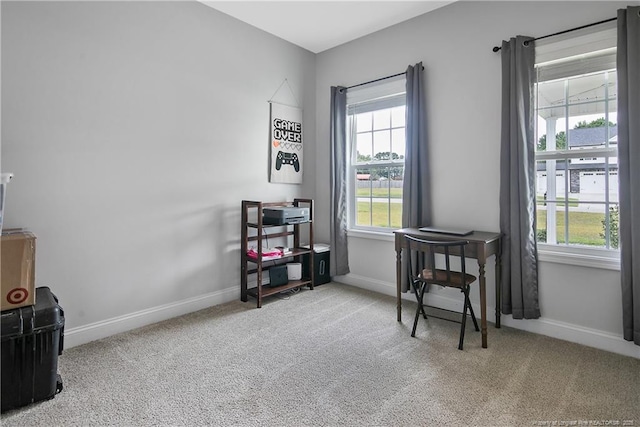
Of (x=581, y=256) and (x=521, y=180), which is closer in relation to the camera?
(x=581, y=256)

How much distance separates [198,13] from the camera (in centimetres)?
306

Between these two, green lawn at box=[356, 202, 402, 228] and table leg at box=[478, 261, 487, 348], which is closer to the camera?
table leg at box=[478, 261, 487, 348]

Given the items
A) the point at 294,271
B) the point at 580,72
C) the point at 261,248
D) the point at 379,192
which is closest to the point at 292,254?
the point at 294,271

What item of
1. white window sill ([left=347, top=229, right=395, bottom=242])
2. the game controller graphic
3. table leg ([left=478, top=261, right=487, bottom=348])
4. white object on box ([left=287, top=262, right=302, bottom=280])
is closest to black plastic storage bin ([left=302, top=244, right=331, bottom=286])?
white object on box ([left=287, top=262, right=302, bottom=280])

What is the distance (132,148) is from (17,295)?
132 centimetres

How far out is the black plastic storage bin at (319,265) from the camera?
3883mm

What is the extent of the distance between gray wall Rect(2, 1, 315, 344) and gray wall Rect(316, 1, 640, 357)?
1.47m

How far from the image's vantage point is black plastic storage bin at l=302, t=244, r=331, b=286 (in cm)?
388

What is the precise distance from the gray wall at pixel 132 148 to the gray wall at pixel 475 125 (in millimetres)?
1474

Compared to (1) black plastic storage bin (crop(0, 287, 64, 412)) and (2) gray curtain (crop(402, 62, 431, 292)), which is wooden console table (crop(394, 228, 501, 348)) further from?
(1) black plastic storage bin (crop(0, 287, 64, 412))

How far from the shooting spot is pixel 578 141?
101 inches

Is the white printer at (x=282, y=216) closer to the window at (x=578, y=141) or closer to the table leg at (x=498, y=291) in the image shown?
the table leg at (x=498, y=291)

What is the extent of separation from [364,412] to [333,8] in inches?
129

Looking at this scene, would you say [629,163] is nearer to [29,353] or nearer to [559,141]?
[559,141]
